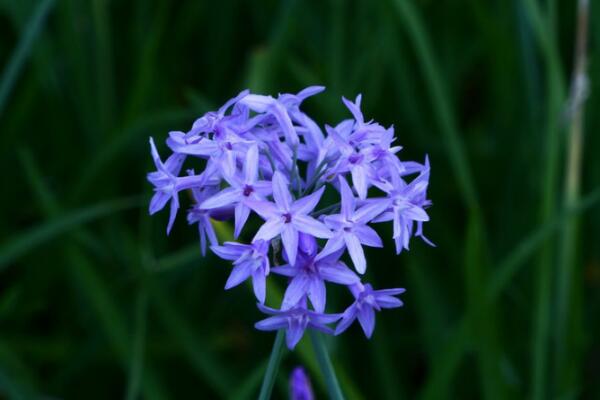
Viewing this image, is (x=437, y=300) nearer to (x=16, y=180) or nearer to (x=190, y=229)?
(x=190, y=229)

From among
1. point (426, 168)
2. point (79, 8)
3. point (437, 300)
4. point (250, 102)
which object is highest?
point (79, 8)

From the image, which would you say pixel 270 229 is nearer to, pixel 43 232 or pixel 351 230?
pixel 351 230

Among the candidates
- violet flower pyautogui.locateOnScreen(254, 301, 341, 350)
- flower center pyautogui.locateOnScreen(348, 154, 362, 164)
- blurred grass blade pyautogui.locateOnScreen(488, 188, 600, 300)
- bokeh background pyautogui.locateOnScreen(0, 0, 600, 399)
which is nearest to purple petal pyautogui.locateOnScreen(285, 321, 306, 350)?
violet flower pyautogui.locateOnScreen(254, 301, 341, 350)

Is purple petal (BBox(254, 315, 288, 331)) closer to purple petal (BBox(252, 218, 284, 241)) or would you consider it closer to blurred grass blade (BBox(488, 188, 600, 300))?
purple petal (BBox(252, 218, 284, 241))

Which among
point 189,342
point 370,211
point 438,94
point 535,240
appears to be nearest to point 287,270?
point 370,211

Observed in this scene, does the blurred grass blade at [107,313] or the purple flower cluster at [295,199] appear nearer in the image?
the purple flower cluster at [295,199]

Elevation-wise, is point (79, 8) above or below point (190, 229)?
above

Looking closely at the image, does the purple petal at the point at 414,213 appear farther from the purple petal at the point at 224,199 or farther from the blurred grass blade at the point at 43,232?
the blurred grass blade at the point at 43,232

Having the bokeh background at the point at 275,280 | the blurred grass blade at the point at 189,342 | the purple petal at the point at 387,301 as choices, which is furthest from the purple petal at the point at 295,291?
the blurred grass blade at the point at 189,342

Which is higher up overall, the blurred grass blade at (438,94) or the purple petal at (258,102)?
the blurred grass blade at (438,94)

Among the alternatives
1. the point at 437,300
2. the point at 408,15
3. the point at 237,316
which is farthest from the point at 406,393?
the point at 408,15
